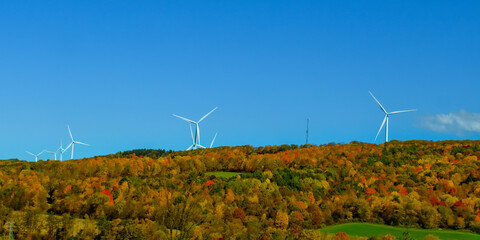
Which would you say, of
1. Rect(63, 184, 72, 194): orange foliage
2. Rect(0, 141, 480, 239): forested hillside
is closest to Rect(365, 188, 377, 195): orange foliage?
Rect(0, 141, 480, 239): forested hillside

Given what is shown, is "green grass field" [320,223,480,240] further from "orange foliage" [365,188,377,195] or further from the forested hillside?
"orange foliage" [365,188,377,195]

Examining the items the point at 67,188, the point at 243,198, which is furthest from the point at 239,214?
the point at 67,188

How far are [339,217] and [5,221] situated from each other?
31.5m

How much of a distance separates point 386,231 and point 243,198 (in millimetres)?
14088

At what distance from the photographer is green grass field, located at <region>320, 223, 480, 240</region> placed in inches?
1729

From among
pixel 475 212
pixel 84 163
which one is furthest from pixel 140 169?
pixel 475 212

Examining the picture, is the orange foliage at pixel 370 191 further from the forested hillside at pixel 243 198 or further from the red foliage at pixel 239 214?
the red foliage at pixel 239 214

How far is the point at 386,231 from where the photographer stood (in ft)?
154

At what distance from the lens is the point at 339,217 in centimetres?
5188

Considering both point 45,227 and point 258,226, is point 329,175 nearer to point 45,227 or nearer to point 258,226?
point 258,226

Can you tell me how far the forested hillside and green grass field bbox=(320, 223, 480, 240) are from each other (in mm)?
1385

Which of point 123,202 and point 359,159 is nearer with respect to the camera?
point 123,202

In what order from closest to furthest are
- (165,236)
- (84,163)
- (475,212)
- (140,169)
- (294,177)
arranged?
(165,236), (475,212), (294,177), (84,163), (140,169)

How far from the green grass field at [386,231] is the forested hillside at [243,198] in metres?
1.39
